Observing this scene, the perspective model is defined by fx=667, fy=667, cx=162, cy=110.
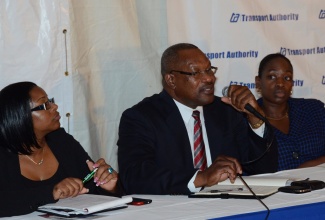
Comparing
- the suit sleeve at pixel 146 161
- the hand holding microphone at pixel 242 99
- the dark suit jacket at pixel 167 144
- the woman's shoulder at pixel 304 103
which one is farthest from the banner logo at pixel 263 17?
the hand holding microphone at pixel 242 99

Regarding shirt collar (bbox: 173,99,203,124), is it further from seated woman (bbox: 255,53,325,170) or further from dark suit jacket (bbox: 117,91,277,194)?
seated woman (bbox: 255,53,325,170)

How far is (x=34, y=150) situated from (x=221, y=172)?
1.03 meters

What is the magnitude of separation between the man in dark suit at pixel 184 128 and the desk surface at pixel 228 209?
1.92 ft

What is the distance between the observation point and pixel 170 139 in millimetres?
3740

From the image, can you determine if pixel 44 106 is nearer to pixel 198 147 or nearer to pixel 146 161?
pixel 146 161

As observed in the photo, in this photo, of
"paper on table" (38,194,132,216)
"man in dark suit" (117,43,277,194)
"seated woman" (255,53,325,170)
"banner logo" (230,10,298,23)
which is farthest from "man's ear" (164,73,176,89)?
"banner logo" (230,10,298,23)

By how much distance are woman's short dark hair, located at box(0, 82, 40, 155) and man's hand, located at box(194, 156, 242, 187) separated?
3.10ft

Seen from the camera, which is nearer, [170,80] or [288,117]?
[170,80]

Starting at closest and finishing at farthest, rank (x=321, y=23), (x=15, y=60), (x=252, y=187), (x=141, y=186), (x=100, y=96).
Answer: (x=252, y=187)
(x=141, y=186)
(x=15, y=60)
(x=100, y=96)
(x=321, y=23)

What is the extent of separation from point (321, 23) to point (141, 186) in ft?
9.25

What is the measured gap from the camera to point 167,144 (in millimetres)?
3729

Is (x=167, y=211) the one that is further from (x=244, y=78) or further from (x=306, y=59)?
(x=306, y=59)

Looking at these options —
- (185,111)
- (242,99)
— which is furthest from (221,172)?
(185,111)

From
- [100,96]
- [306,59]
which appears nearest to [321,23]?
[306,59]
